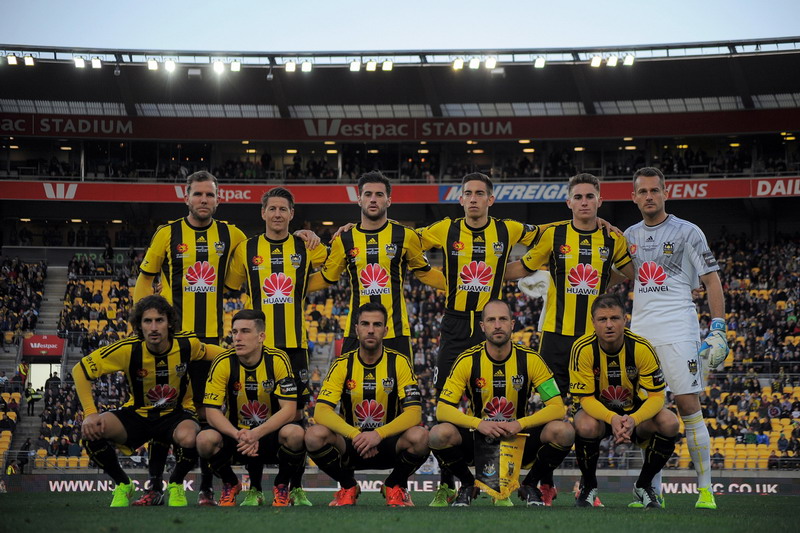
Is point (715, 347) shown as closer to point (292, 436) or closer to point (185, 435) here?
point (292, 436)

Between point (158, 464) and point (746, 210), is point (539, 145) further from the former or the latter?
point (158, 464)

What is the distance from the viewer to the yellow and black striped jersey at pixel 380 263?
8062 mm

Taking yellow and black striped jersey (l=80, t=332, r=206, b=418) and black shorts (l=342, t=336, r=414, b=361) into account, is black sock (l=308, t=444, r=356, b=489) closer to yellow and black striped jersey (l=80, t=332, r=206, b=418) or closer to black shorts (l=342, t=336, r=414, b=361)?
black shorts (l=342, t=336, r=414, b=361)

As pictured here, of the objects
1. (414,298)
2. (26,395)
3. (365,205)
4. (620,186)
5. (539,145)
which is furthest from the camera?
(539,145)

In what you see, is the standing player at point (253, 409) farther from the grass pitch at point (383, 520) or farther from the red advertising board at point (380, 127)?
the red advertising board at point (380, 127)

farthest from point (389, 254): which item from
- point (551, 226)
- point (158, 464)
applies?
point (158, 464)

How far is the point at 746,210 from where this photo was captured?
31.6 metres

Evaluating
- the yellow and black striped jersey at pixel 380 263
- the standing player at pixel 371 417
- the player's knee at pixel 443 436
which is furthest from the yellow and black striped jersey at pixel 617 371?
the yellow and black striped jersey at pixel 380 263

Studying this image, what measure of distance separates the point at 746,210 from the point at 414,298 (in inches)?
493

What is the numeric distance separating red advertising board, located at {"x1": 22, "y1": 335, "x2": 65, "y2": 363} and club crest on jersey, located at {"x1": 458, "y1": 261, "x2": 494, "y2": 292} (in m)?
20.0

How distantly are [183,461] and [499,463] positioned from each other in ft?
8.19

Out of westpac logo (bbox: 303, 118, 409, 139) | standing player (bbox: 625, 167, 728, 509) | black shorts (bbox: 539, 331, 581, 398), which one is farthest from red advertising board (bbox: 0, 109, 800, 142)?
black shorts (bbox: 539, 331, 581, 398)

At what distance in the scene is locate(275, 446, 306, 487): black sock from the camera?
7.07 metres

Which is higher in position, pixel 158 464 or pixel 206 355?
pixel 206 355
